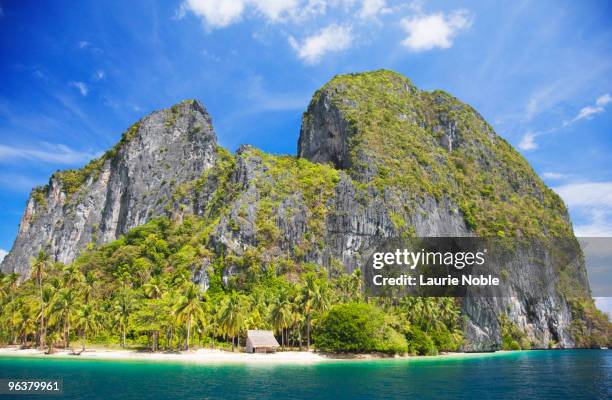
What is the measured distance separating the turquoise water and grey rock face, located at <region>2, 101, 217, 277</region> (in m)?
88.1

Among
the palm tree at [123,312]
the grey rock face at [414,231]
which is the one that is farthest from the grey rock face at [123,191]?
the palm tree at [123,312]

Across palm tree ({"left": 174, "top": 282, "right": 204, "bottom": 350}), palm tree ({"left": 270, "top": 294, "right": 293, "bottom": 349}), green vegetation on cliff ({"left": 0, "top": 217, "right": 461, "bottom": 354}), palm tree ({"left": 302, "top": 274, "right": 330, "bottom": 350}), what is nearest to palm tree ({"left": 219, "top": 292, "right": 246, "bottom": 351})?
green vegetation on cliff ({"left": 0, "top": 217, "right": 461, "bottom": 354})

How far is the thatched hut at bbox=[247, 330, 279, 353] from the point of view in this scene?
67312mm

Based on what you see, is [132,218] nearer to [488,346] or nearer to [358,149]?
[358,149]

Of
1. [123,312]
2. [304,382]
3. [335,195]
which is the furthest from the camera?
[335,195]

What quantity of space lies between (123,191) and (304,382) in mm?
119194

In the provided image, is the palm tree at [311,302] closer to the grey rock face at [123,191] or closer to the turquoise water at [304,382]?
the turquoise water at [304,382]

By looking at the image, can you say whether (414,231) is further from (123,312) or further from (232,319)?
(123,312)

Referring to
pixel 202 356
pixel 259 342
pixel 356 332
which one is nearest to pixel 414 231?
pixel 356 332

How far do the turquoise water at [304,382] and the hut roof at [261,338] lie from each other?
13.7 m

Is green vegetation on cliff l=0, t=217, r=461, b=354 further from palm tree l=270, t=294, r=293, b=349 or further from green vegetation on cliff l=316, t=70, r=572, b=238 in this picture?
green vegetation on cliff l=316, t=70, r=572, b=238

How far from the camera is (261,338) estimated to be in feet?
224

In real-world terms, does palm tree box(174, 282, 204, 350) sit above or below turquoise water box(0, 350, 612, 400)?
above

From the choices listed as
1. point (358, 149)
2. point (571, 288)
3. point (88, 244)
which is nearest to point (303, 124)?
point (358, 149)
